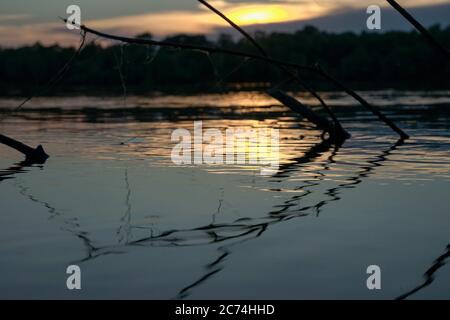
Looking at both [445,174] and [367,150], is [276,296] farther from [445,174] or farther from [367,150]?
[367,150]

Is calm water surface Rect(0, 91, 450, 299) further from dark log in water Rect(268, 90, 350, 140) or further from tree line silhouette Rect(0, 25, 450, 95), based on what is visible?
tree line silhouette Rect(0, 25, 450, 95)

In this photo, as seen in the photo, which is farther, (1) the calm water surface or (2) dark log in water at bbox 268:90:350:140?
(2) dark log in water at bbox 268:90:350:140

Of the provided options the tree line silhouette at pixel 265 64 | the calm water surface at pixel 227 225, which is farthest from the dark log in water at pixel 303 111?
the tree line silhouette at pixel 265 64

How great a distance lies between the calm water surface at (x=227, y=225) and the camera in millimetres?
7383

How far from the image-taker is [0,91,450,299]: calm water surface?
7383mm

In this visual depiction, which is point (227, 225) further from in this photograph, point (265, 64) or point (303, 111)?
point (265, 64)

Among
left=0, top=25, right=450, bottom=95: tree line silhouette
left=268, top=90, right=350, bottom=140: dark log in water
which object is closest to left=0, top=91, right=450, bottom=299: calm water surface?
left=268, top=90, right=350, bottom=140: dark log in water

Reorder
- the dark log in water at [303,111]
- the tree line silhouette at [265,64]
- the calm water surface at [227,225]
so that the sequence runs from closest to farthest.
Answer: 1. the calm water surface at [227,225]
2. the dark log in water at [303,111]
3. the tree line silhouette at [265,64]

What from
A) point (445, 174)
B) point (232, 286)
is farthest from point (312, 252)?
point (445, 174)

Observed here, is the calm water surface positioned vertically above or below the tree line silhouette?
below

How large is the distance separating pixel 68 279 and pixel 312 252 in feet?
9.00

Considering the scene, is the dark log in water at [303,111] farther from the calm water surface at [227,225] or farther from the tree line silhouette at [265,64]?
the tree line silhouette at [265,64]

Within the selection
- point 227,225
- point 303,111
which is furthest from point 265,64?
point 227,225
